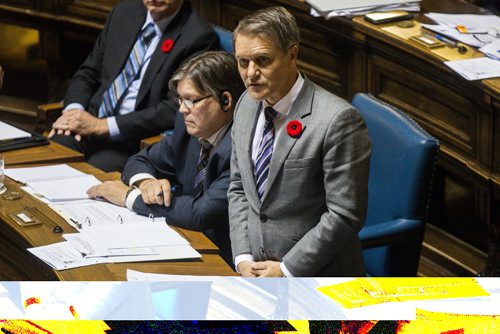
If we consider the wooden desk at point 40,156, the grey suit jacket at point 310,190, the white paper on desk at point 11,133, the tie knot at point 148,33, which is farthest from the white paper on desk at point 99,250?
the tie knot at point 148,33

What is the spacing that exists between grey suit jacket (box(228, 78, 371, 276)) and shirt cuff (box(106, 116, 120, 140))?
126 centimetres

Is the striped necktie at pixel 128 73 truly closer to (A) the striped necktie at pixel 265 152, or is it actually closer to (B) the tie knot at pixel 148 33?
(B) the tie knot at pixel 148 33

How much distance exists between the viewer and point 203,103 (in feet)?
9.72

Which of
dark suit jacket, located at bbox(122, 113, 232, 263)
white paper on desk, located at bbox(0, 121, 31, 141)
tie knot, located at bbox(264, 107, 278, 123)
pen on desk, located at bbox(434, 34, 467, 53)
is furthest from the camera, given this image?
pen on desk, located at bbox(434, 34, 467, 53)

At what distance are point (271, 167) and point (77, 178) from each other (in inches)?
36.6

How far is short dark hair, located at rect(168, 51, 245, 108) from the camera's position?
→ 9.73 feet

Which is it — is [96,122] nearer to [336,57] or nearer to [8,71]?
[336,57]

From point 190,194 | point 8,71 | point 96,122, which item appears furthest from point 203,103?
point 8,71

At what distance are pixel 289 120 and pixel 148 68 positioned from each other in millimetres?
1511

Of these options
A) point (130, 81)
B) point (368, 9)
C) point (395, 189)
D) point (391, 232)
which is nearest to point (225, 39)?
point (130, 81)

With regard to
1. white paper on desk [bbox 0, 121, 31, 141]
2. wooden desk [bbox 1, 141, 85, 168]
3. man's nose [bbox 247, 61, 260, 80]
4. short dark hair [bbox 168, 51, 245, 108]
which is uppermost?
man's nose [bbox 247, 61, 260, 80]

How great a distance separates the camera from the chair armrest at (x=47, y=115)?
4.06 metres

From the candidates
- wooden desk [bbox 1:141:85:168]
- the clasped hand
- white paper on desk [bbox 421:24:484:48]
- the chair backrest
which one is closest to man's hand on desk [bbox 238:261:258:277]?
the clasped hand

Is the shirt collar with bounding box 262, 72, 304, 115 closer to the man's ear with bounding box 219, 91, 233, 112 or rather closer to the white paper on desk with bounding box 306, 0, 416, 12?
the man's ear with bounding box 219, 91, 233, 112
